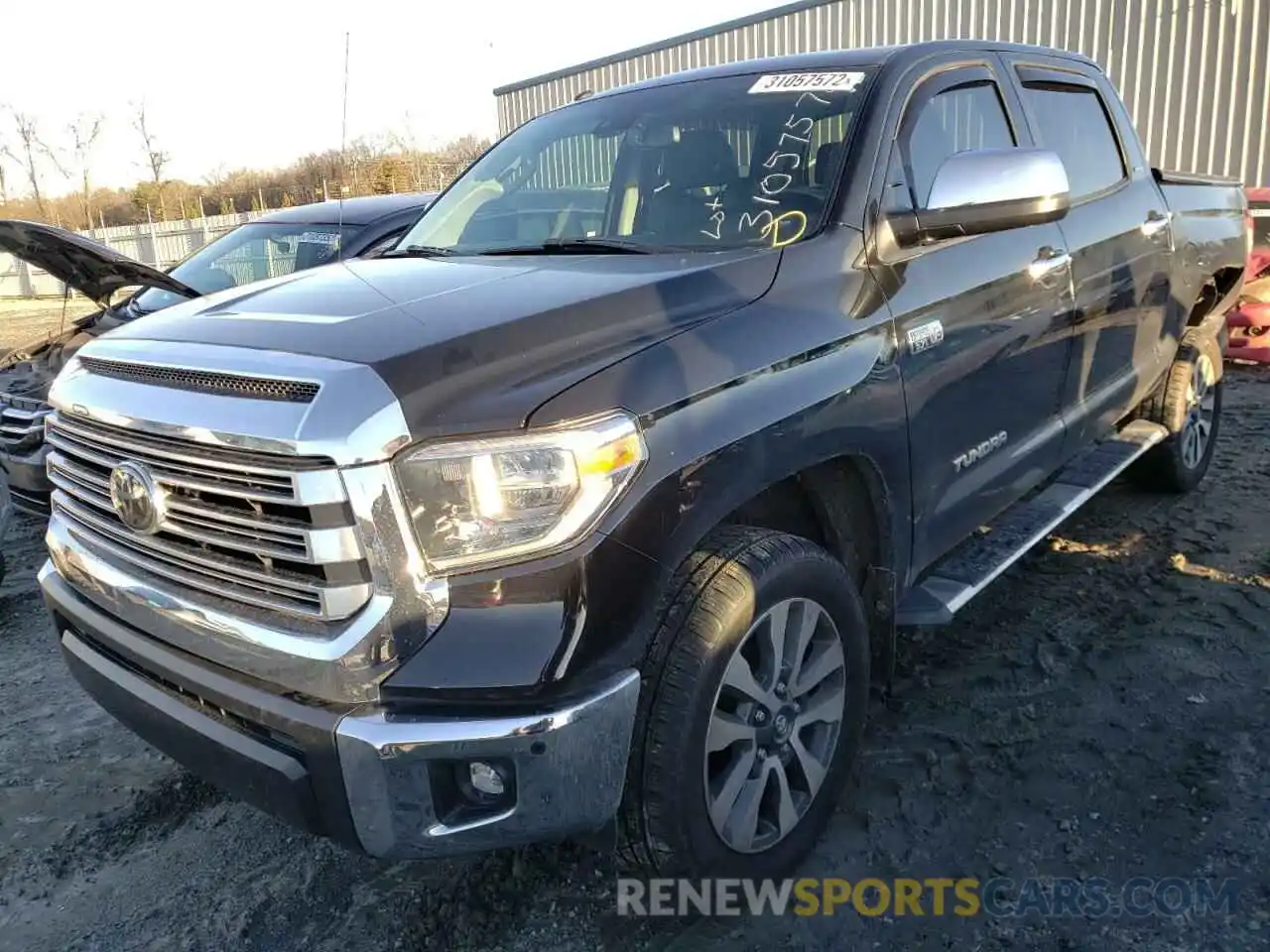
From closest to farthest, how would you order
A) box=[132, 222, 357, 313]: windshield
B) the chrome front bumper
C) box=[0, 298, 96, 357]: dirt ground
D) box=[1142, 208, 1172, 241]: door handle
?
the chrome front bumper → box=[1142, 208, 1172, 241]: door handle → box=[132, 222, 357, 313]: windshield → box=[0, 298, 96, 357]: dirt ground

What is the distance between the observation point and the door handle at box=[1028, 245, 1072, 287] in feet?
10.8

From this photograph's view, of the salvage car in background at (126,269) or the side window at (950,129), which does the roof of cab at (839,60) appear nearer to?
the side window at (950,129)

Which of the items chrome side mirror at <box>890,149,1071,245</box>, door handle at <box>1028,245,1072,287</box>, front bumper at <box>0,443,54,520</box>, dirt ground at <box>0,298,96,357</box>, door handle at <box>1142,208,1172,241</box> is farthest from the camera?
dirt ground at <box>0,298,96,357</box>

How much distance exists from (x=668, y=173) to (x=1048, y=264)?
4.37 ft

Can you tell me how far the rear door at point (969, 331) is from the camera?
2.75 m

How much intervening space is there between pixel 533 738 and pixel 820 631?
0.94 m

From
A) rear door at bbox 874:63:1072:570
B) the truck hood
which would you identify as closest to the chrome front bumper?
the truck hood

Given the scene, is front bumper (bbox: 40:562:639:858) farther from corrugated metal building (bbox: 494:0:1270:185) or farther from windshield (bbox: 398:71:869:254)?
corrugated metal building (bbox: 494:0:1270:185)

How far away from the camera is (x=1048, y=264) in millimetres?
3357

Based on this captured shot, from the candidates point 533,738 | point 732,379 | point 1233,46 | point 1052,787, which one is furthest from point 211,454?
point 1233,46

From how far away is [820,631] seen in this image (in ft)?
8.12

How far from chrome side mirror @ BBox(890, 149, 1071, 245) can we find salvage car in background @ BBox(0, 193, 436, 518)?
2593 millimetres

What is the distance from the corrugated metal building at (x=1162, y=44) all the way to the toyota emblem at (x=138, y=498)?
1094 centimetres

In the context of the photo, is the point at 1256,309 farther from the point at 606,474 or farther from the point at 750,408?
the point at 606,474
